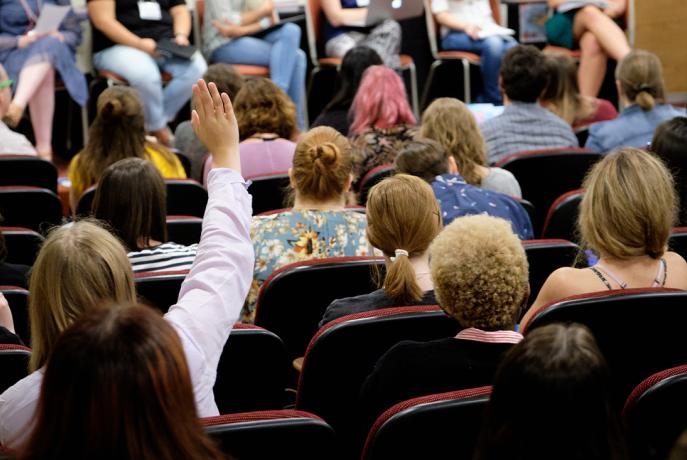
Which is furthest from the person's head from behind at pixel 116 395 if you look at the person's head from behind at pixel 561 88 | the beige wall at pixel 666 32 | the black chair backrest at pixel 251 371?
the beige wall at pixel 666 32

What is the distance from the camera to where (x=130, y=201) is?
2.86 m

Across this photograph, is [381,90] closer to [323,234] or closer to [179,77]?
[323,234]

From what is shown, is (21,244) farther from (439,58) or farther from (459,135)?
(439,58)

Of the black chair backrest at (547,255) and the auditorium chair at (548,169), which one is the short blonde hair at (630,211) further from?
the auditorium chair at (548,169)

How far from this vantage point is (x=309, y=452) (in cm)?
156

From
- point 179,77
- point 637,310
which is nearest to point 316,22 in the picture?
point 179,77

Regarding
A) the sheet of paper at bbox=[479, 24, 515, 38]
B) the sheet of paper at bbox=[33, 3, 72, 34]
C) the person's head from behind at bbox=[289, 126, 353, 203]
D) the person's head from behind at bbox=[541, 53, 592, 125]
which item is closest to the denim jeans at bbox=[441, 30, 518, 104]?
the sheet of paper at bbox=[479, 24, 515, 38]

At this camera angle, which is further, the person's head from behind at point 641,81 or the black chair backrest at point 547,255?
the person's head from behind at point 641,81

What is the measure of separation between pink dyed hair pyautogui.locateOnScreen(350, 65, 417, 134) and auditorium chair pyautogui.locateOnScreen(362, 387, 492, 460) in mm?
2954

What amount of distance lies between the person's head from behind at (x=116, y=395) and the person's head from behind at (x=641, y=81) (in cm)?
377

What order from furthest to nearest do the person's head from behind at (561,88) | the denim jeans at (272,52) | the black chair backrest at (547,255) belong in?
the denim jeans at (272,52)
the person's head from behind at (561,88)
the black chair backrest at (547,255)

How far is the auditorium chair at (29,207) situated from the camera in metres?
3.57

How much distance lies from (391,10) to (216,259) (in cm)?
512

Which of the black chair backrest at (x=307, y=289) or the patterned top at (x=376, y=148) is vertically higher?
the patterned top at (x=376, y=148)
